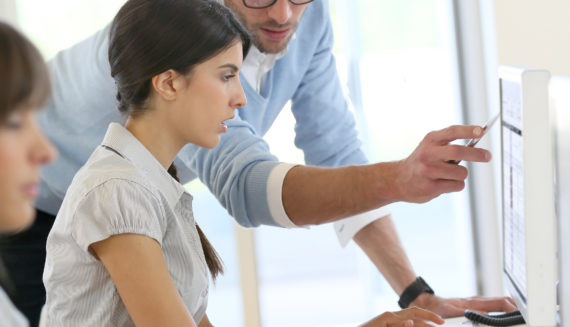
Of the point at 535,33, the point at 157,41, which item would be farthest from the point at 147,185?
the point at 535,33

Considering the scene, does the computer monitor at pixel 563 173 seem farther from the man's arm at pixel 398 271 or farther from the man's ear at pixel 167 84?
the man's ear at pixel 167 84

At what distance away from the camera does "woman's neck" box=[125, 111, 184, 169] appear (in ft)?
4.08

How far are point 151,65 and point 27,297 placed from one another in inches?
Answer: 28.5

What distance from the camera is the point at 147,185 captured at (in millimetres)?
1144

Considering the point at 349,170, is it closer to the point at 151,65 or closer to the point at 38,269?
the point at 151,65

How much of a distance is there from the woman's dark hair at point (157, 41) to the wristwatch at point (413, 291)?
633 mm

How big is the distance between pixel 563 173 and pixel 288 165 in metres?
0.63

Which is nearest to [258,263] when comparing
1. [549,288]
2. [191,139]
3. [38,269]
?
[38,269]

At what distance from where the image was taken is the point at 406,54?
2604mm

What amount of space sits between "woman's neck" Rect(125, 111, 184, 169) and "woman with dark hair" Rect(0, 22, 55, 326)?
544 mm

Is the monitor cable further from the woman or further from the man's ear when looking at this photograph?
the man's ear

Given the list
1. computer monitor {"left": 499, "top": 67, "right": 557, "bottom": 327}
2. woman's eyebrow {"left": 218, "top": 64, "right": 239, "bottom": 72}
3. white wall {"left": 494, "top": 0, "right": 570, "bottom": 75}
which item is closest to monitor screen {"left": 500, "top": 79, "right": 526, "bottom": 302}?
computer monitor {"left": 499, "top": 67, "right": 557, "bottom": 327}

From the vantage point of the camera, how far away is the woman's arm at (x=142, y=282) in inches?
41.2

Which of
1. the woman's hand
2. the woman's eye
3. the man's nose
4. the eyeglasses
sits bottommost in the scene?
the woman's hand
